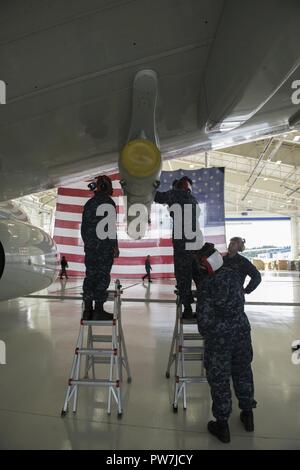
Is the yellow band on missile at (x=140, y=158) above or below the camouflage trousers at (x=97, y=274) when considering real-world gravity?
above

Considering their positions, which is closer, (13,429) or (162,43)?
(162,43)

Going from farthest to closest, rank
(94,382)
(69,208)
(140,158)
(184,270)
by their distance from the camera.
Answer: (69,208), (184,270), (94,382), (140,158)

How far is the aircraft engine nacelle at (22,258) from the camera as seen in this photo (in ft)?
18.9

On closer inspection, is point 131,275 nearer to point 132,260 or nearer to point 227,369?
point 132,260

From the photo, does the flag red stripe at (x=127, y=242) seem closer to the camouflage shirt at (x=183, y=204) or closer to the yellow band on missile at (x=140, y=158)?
the camouflage shirt at (x=183, y=204)

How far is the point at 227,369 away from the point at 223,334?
300mm

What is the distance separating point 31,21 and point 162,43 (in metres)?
0.93

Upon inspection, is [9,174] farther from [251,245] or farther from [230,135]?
[251,245]

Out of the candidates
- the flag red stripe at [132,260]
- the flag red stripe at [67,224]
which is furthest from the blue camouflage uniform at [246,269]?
the flag red stripe at [132,260]

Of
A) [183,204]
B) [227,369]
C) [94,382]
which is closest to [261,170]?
[183,204]

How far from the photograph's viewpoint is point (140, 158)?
10.4 feet

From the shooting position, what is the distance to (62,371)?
4.78 meters

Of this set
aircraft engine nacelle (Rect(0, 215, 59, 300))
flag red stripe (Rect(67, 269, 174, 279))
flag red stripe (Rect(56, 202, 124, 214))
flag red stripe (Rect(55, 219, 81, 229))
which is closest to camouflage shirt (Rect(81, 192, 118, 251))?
aircraft engine nacelle (Rect(0, 215, 59, 300))
